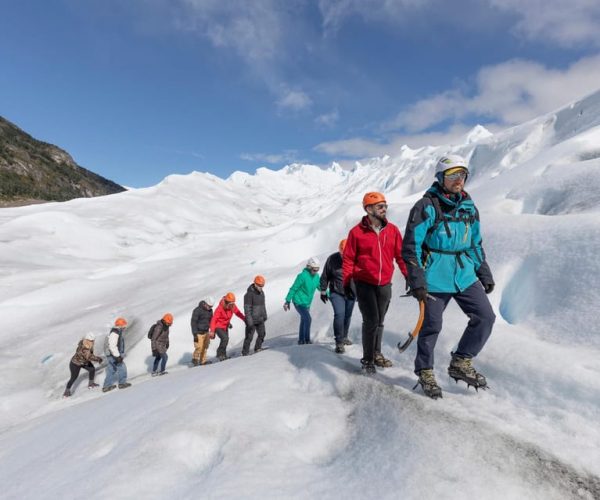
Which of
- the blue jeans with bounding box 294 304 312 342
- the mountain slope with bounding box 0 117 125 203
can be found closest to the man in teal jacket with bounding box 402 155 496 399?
the blue jeans with bounding box 294 304 312 342

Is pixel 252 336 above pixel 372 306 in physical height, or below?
below

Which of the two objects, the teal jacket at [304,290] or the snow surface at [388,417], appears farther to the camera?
the teal jacket at [304,290]

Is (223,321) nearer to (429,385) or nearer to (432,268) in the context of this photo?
(429,385)

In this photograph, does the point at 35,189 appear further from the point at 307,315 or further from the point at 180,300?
the point at 307,315

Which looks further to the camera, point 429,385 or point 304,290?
point 304,290

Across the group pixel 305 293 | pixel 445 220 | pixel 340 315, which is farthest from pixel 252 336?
pixel 445 220

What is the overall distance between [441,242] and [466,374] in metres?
1.38

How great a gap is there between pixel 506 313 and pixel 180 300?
14.1m

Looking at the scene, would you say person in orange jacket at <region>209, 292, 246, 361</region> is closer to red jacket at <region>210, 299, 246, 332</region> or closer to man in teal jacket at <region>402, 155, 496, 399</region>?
red jacket at <region>210, 299, 246, 332</region>

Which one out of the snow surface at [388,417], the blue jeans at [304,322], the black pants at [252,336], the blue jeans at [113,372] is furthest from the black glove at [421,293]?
the blue jeans at [113,372]

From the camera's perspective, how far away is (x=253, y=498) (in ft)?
8.33

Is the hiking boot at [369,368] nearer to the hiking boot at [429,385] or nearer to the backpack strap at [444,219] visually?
the hiking boot at [429,385]

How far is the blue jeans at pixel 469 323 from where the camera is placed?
12.0ft

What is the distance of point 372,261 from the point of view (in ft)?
14.1
